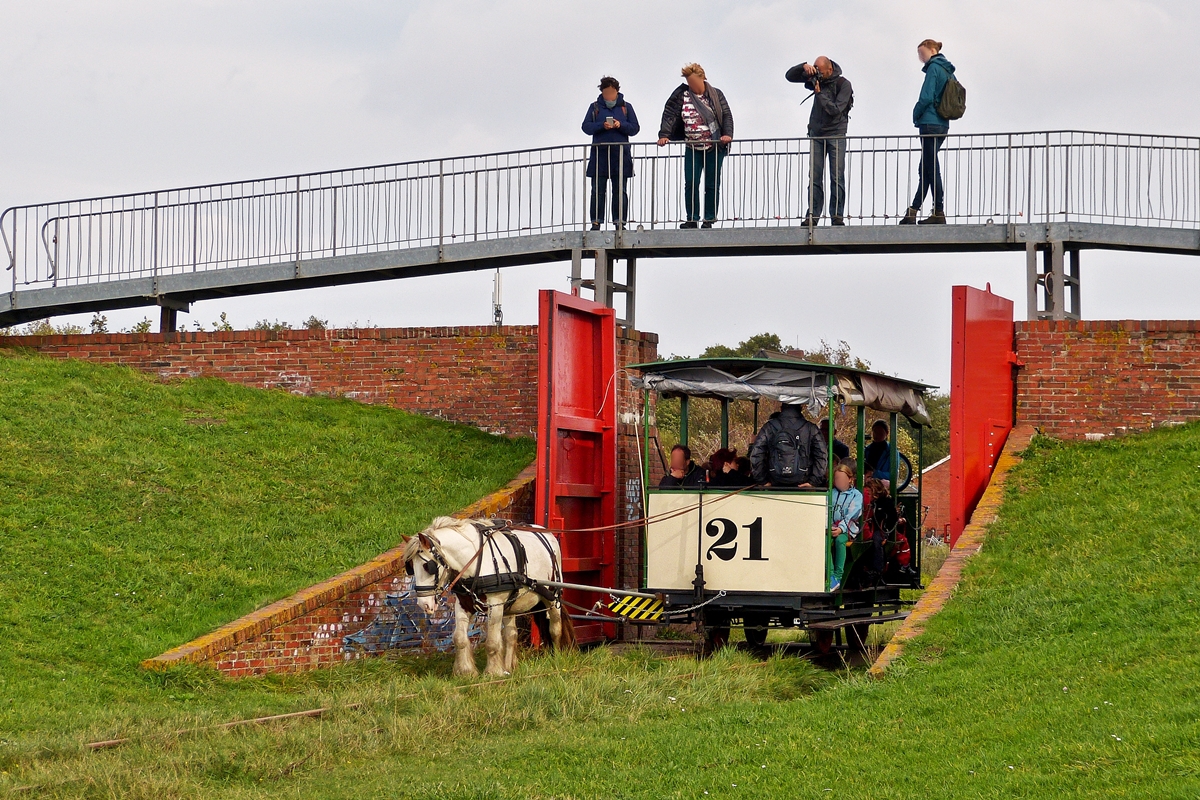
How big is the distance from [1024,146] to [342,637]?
1029 cm

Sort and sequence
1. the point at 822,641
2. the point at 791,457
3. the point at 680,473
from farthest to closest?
the point at 822,641 < the point at 680,473 < the point at 791,457

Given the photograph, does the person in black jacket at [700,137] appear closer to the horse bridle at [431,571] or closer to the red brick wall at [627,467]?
the red brick wall at [627,467]

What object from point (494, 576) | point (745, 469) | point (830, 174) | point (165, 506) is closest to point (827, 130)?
point (830, 174)

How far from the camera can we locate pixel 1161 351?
16922 mm

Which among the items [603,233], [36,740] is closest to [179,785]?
[36,740]

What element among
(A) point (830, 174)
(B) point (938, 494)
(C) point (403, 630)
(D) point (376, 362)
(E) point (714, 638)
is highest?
(A) point (830, 174)

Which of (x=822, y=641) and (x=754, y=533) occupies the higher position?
(x=754, y=533)

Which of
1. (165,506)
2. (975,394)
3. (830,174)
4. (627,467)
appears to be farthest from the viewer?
(830,174)

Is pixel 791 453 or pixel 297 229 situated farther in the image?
pixel 297 229

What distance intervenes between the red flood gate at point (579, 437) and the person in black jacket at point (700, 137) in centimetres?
252

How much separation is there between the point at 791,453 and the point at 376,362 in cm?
714

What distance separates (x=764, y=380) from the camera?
1409cm

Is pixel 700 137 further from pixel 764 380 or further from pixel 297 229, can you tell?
pixel 297 229

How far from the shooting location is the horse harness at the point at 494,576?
13023mm
